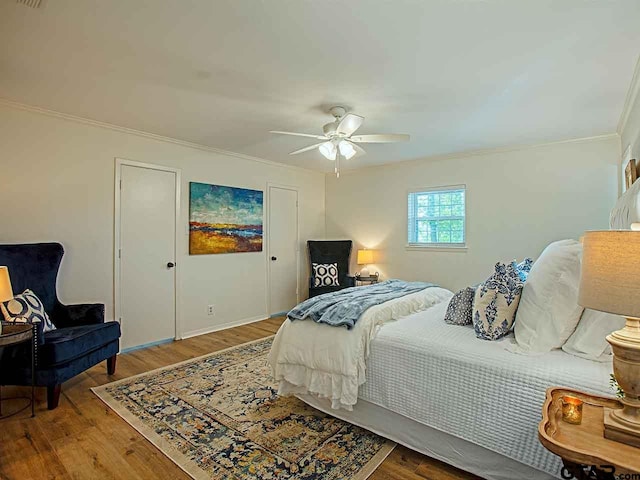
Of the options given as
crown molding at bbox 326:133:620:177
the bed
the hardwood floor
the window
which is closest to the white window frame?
the window

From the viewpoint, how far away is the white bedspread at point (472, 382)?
5.22ft

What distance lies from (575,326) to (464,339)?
55 cm

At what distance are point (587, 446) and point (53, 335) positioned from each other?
3403mm

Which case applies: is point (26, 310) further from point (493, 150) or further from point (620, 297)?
point (493, 150)

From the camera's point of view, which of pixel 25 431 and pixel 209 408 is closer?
pixel 25 431

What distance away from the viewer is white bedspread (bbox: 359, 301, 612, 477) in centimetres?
159

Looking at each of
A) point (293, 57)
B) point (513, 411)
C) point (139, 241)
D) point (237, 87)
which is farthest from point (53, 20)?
point (513, 411)

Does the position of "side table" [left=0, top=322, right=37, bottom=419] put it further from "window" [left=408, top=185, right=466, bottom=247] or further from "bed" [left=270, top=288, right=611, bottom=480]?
"window" [left=408, top=185, right=466, bottom=247]

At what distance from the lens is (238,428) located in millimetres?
2307

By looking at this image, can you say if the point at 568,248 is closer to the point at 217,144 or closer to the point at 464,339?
the point at 464,339

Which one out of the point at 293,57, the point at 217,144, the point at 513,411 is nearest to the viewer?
the point at 513,411

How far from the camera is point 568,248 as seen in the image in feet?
6.26

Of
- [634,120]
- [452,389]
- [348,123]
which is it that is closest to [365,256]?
[348,123]

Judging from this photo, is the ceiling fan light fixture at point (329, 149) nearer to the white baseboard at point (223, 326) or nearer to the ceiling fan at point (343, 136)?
the ceiling fan at point (343, 136)
